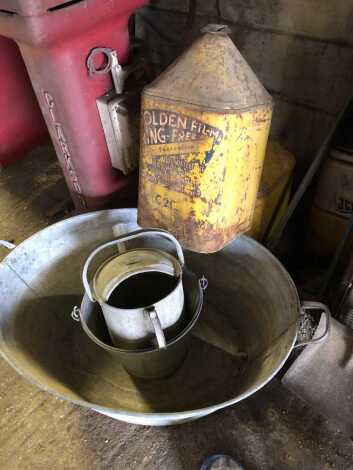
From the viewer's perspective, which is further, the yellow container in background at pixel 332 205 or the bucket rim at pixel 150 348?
the yellow container in background at pixel 332 205

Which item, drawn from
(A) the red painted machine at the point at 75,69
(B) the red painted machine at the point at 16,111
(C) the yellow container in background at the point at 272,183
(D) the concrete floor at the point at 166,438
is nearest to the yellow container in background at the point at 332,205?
(C) the yellow container in background at the point at 272,183

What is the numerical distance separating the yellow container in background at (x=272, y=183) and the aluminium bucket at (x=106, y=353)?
175mm

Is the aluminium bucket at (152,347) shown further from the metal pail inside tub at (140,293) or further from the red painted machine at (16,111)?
the red painted machine at (16,111)

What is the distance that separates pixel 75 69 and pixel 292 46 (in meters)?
0.80

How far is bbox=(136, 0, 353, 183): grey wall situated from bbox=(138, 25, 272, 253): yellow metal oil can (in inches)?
19.5

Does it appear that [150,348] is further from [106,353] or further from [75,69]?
[75,69]

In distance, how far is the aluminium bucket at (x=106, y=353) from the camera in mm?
1166

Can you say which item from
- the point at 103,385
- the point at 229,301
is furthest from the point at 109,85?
the point at 103,385

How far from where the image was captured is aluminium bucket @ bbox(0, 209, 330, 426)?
117 cm

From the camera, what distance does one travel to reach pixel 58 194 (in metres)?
2.04

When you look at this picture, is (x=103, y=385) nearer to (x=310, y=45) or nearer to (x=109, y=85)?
(x=109, y=85)

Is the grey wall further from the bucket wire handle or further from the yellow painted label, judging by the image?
the bucket wire handle

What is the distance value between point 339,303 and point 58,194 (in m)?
1.46

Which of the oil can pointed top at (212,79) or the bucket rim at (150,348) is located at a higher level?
the oil can pointed top at (212,79)
